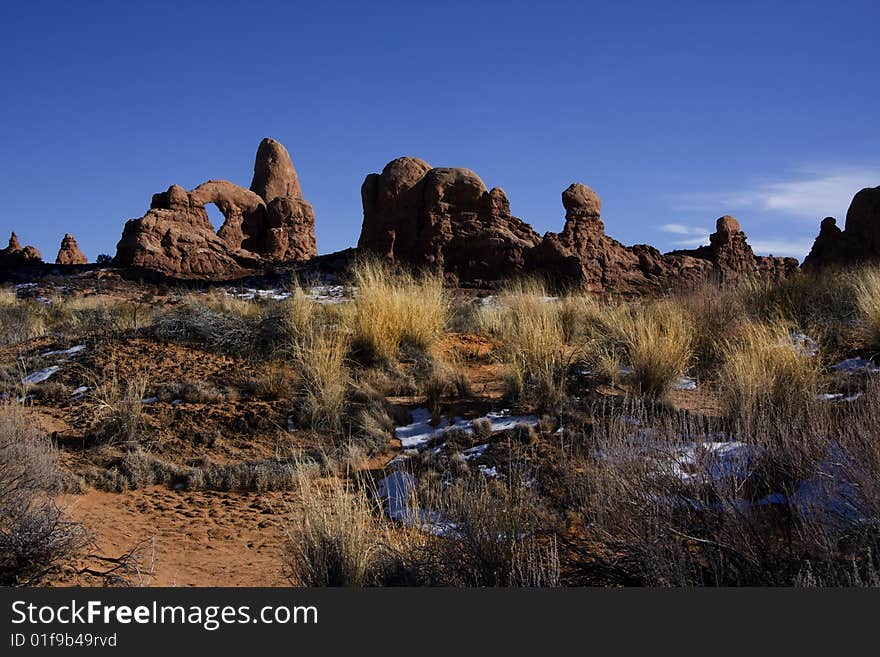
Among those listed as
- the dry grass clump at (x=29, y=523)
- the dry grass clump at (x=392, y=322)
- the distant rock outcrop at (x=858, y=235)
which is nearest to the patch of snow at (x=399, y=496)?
the dry grass clump at (x=29, y=523)

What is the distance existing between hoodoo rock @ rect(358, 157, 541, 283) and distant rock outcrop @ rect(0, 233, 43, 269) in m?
17.6

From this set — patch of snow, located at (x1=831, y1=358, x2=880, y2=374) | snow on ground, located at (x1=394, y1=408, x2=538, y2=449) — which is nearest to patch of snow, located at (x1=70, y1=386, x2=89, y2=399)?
snow on ground, located at (x1=394, y1=408, x2=538, y2=449)

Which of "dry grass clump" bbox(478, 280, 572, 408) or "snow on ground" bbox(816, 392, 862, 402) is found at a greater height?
"dry grass clump" bbox(478, 280, 572, 408)

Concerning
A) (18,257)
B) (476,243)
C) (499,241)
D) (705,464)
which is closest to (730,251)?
(499,241)

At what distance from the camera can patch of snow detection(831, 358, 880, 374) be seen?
823 centimetres

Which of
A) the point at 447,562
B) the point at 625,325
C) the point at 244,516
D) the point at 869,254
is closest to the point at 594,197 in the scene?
the point at 869,254

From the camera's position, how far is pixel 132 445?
765 centimetres

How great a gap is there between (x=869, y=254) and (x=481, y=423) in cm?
2355

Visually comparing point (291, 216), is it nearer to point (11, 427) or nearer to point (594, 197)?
point (594, 197)

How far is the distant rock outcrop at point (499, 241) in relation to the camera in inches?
896

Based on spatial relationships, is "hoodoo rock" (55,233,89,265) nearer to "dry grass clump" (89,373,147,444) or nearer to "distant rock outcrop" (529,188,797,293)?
"distant rock outcrop" (529,188,797,293)

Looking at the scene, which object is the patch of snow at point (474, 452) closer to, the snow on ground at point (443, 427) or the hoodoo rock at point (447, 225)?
the snow on ground at point (443, 427)

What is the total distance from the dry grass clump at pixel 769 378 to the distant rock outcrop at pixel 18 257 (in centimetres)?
3364

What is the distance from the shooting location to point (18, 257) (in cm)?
3459
